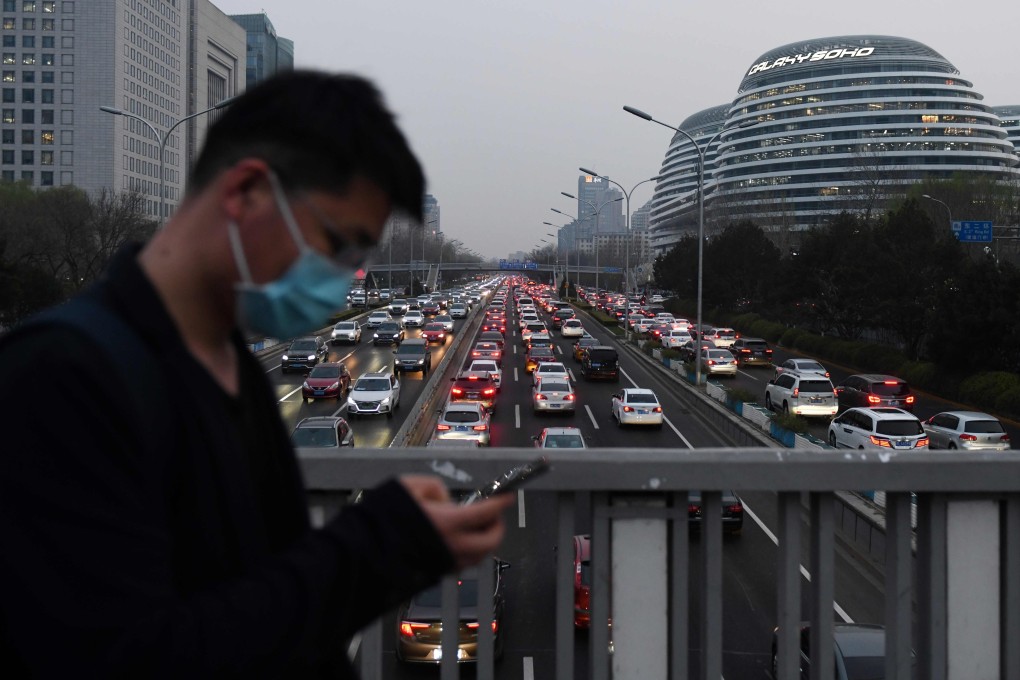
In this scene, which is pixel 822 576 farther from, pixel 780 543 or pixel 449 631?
pixel 449 631

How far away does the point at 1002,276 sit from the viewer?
2939 centimetres

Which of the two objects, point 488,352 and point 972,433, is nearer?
point 972,433

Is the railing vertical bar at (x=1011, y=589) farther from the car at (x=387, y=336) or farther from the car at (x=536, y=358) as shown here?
the car at (x=387, y=336)

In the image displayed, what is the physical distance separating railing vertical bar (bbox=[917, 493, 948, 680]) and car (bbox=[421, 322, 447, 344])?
156 ft

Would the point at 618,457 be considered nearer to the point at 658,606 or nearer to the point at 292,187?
the point at 658,606

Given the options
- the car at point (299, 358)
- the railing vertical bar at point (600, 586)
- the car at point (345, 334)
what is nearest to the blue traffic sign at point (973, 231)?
the car at point (299, 358)

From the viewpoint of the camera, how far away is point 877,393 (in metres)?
27.9

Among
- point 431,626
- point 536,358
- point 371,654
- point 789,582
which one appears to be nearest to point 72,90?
point 536,358

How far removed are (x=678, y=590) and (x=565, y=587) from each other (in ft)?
1.19

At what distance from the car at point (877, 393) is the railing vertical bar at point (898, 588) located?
2655cm

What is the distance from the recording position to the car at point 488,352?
38.3 metres

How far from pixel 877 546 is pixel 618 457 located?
396 centimetres

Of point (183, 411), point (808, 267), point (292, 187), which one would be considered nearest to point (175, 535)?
point (183, 411)

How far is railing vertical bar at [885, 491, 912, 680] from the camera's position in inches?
114
